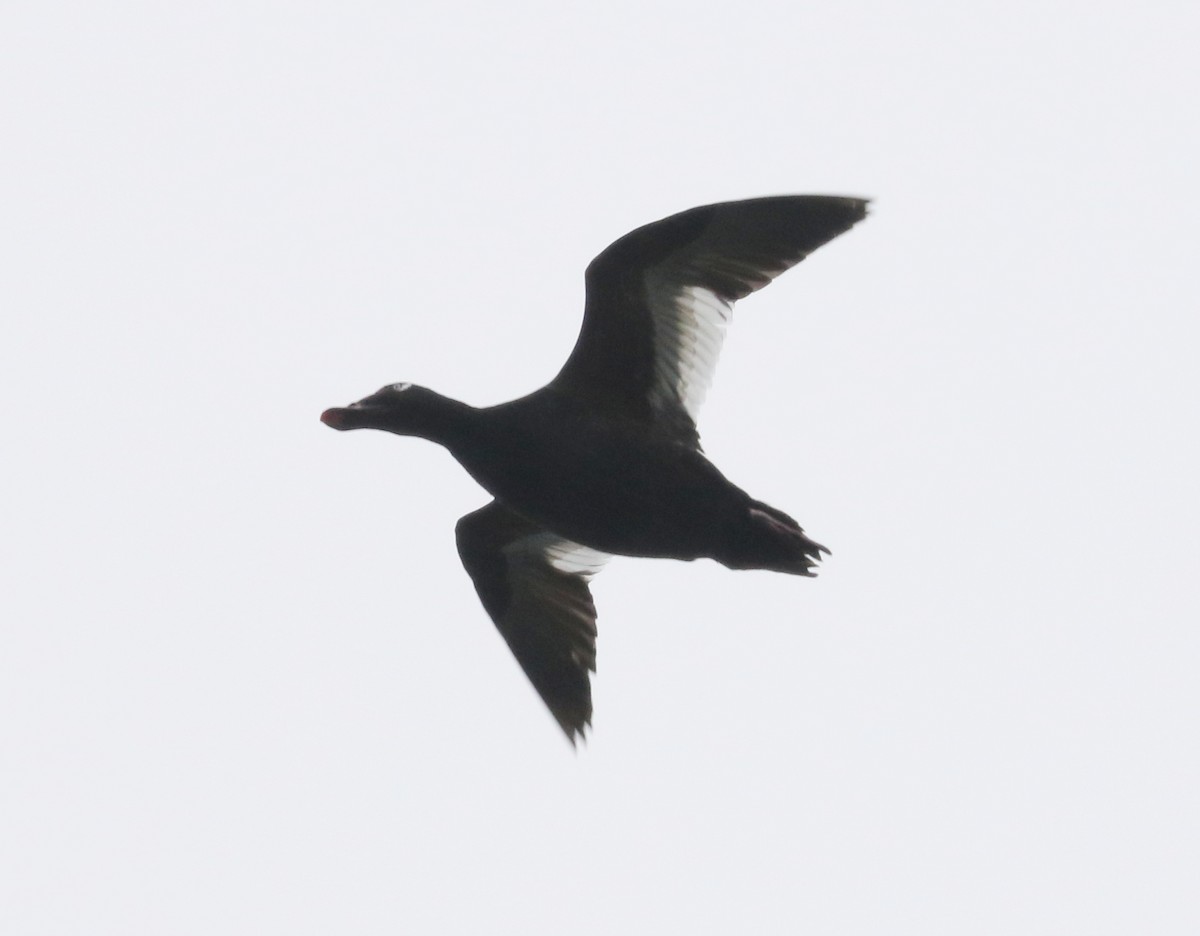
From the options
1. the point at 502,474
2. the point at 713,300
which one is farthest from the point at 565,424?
the point at 713,300

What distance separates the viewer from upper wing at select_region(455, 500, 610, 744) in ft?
33.6

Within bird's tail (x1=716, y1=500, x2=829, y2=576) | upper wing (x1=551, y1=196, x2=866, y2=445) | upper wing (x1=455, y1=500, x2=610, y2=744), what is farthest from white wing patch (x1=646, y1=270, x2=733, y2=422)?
upper wing (x1=455, y1=500, x2=610, y2=744)

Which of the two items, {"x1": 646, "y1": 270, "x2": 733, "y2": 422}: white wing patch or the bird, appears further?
{"x1": 646, "y1": 270, "x2": 733, "y2": 422}: white wing patch

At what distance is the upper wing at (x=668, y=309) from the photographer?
30.1ft

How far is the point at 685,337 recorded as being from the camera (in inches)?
367

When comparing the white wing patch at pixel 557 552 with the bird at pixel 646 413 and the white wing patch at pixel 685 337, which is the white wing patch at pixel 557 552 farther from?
the white wing patch at pixel 685 337

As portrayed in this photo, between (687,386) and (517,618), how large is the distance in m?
1.92

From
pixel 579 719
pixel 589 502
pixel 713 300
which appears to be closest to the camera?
pixel 589 502

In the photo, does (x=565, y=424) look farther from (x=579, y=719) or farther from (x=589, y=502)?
(x=579, y=719)

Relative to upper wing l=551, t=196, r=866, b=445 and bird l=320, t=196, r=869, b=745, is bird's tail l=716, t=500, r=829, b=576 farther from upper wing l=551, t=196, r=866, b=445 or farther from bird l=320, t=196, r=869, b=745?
upper wing l=551, t=196, r=866, b=445

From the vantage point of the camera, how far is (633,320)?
928cm

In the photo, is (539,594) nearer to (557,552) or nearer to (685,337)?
(557,552)

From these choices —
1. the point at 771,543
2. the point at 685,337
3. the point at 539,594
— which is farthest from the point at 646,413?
the point at 539,594

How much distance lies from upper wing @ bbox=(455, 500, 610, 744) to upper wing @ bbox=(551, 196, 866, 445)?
139cm
